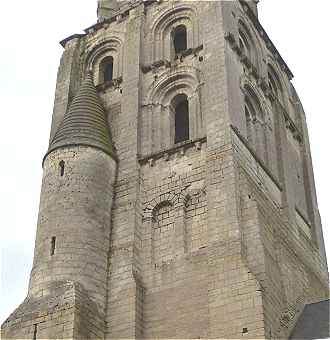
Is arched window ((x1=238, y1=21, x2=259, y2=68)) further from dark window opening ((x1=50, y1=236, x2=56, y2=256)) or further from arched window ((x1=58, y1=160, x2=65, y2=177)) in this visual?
dark window opening ((x1=50, y1=236, x2=56, y2=256))

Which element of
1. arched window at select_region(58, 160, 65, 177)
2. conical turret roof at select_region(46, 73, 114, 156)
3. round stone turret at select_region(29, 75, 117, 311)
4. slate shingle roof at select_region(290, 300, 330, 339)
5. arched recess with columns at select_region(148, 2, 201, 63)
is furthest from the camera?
arched recess with columns at select_region(148, 2, 201, 63)

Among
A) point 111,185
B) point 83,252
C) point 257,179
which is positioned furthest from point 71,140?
point 257,179

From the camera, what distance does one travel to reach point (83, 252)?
19.4 meters

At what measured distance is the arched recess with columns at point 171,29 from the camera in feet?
84.1

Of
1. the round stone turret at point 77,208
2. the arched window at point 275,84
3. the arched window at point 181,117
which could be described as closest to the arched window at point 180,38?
the arched window at point 181,117

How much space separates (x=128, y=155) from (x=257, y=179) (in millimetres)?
3899

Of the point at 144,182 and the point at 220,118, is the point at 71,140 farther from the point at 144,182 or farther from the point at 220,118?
the point at 220,118

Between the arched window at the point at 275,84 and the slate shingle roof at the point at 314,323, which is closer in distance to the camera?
the slate shingle roof at the point at 314,323

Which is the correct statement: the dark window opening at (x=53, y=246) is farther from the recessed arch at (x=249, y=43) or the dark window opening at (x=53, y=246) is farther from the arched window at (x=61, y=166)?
the recessed arch at (x=249, y=43)

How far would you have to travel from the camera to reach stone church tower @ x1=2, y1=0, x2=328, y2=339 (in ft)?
59.4

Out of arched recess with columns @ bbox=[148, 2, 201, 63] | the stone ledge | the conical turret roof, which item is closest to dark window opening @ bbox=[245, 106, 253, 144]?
the stone ledge

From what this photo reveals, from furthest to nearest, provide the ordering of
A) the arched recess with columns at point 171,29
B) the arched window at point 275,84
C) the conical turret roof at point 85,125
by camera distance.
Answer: the arched window at point 275,84
the arched recess with columns at point 171,29
the conical turret roof at point 85,125

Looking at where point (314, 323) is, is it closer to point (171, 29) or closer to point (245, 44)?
point (245, 44)

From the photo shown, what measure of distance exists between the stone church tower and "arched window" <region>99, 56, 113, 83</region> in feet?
0.39
